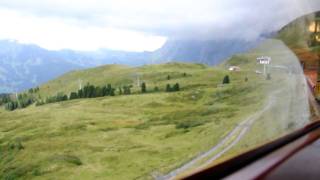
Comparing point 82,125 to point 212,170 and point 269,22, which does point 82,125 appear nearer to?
point 269,22

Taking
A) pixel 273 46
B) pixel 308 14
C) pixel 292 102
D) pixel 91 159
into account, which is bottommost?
pixel 91 159

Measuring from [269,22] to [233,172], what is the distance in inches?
165

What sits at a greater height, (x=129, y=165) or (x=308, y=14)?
(x=308, y=14)

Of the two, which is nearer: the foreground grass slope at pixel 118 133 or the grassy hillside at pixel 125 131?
the grassy hillside at pixel 125 131

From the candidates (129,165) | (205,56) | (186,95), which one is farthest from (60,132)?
(205,56)

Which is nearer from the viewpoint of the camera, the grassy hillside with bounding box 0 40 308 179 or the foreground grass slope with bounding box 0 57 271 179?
the grassy hillside with bounding box 0 40 308 179

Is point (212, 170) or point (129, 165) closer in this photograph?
point (212, 170)

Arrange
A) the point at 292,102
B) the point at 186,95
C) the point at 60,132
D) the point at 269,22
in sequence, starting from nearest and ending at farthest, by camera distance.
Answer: the point at 292,102 → the point at 269,22 → the point at 60,132 → the point at 186,95

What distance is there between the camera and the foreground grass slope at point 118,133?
29.0m

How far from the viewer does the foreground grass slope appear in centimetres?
2900

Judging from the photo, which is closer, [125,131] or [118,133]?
[118,133]

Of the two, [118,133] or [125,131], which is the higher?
[125,131]

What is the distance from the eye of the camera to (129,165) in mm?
28969

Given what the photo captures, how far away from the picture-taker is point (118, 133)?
4634 centimetres
